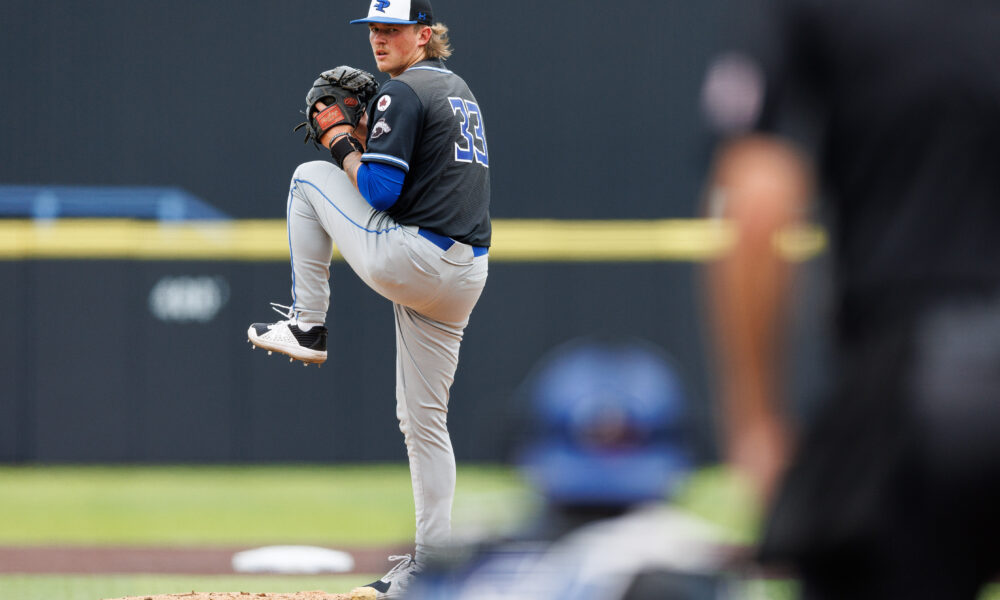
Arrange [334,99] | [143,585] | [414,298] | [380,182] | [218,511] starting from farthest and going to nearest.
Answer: [218,511] < [143,585] < [334,99] < [414,298] < [380,182]

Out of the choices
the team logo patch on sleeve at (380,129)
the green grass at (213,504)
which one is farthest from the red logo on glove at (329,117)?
the green grass at (213,504)

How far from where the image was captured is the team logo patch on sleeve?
3768 millimetres

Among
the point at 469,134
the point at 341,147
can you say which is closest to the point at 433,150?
the point at 469,134

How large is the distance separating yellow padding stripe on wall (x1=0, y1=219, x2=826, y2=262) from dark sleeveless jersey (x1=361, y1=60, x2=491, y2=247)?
5.04 m

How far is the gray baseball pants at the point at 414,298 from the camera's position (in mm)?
3820

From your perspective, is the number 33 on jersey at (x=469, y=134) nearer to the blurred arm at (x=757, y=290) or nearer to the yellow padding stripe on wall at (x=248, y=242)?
the blurred arm at (x=757, y=290)

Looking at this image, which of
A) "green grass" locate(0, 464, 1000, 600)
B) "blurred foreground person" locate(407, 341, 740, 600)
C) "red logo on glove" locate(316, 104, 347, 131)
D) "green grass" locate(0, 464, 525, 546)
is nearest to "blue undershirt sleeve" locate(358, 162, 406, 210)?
"red logo on glove" locate(316, 104, 347, 131)

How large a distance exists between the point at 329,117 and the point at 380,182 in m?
0.44

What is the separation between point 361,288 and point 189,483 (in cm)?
189

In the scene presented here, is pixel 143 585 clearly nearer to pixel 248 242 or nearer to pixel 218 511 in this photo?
pixel 218 511

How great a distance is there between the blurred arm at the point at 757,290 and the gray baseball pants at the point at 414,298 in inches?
91.6

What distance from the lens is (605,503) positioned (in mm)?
1383

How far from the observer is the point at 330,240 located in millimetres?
4031

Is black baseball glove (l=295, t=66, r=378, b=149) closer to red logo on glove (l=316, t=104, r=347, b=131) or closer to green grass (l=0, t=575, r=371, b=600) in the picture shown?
red logo on glove (l=316, t=104, r=347, b=131)
